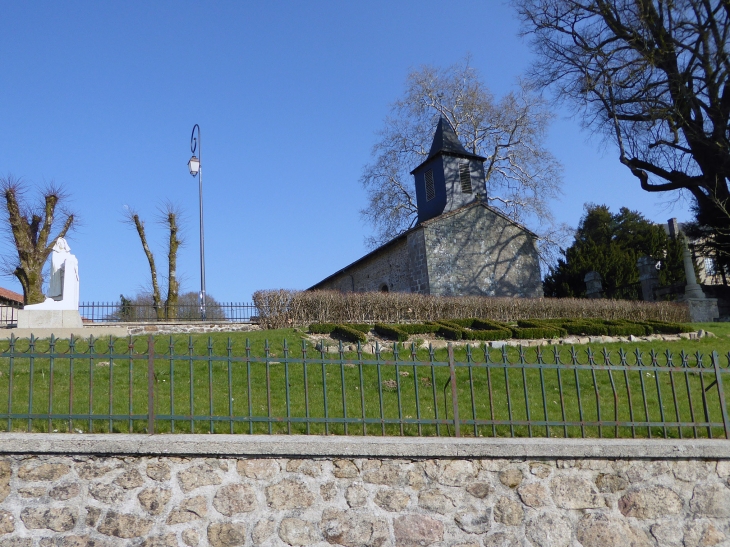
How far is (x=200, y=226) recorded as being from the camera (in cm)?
2148

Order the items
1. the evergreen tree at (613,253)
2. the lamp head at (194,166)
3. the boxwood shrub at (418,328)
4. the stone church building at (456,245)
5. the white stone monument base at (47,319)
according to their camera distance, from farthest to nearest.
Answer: the evergreen tree at (613,253), the stone church building at (456,245), the lamp head at (194,166), the white stone monument base at (47,319), the boxwood shrub at (418,328)

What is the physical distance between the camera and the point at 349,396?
7.86m

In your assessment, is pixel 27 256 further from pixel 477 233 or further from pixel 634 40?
pixel 634 40

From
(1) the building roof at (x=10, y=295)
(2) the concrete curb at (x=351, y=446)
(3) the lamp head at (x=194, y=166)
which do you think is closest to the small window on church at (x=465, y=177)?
(3) the lamp head at (x=194, y=166)

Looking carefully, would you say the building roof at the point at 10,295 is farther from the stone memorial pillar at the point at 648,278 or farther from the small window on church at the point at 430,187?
the stone memorial pillar at the point at 648,278

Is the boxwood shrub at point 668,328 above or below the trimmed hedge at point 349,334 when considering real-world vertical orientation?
below

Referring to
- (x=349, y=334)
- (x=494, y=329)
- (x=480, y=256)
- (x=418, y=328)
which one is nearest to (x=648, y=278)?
(x=480, y=256)

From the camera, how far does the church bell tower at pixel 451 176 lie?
2602 cm

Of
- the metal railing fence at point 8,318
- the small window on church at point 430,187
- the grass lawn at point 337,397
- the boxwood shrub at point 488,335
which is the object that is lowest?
the grass lawn at point 337,397

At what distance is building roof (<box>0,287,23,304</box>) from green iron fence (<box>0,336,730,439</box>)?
28661 mm

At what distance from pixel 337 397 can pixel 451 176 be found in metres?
19.6

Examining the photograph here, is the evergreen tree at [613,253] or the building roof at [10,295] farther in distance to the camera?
the building roof at [10,295]

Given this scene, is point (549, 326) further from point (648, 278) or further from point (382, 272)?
point (382, 272)

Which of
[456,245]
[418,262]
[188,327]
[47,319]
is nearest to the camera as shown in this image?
[47,319]
